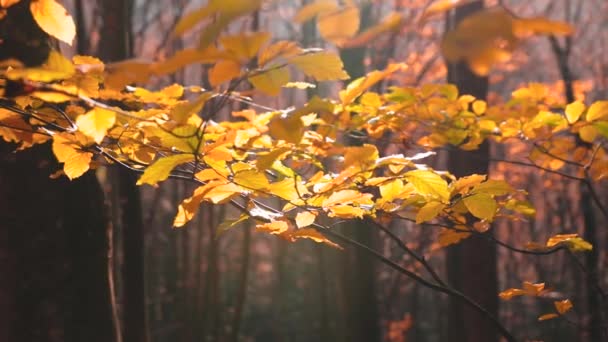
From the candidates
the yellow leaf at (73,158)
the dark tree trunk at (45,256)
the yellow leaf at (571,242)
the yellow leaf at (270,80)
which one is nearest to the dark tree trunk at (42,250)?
the dark tree trunk at (45,256)

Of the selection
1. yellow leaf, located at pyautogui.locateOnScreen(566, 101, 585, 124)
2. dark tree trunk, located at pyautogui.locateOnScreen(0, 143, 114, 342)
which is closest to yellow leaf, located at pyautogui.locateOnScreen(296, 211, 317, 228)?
yellow leaf, located at pyautogui.locateOnScreen(566, 101, 585, 124)

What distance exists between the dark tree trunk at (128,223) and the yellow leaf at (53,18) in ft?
7.20

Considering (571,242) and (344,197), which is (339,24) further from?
(571,242)

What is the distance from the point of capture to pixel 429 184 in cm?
123

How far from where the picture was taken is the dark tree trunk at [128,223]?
10.3ft

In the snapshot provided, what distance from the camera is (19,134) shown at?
130cm

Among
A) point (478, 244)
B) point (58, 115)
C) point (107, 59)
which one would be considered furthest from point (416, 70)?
point (58, 115)

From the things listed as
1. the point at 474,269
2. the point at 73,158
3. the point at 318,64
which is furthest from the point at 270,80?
the point at 474,269

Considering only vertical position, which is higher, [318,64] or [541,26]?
[318,64]

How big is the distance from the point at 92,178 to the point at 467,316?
299 cm

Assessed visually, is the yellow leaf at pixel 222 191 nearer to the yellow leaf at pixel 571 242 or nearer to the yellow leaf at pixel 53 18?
the yellow leaf at pixel 53 18

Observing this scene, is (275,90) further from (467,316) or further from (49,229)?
(467,316)

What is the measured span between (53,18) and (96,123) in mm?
259

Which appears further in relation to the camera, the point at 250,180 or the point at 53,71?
the point at 250,180
